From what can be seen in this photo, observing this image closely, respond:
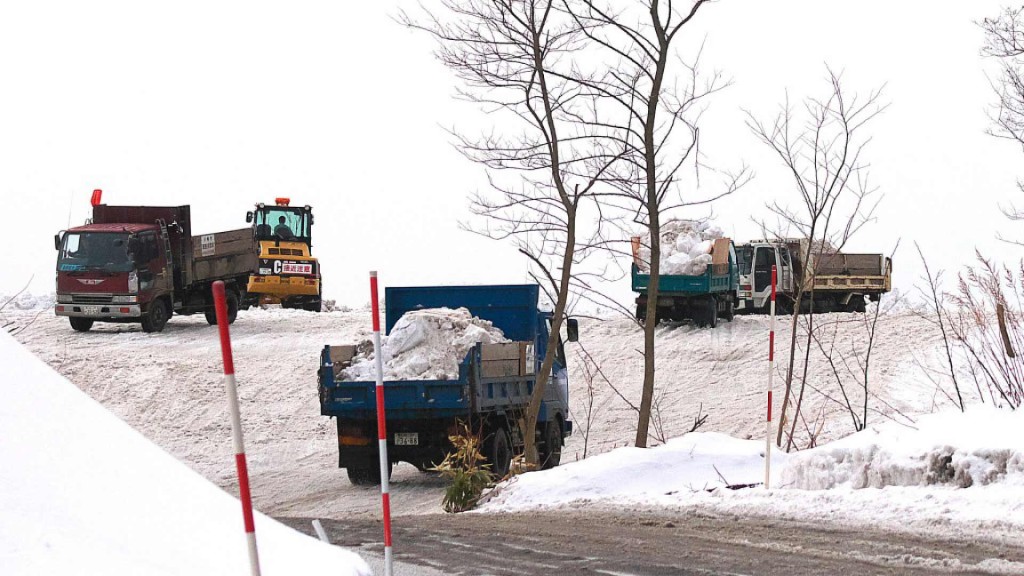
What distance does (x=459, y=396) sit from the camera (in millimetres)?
14711

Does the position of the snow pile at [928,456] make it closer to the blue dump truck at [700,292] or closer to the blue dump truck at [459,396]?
the blue dump truck at [459,396]

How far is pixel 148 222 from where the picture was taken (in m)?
31.6

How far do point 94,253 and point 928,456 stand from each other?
2459 cm

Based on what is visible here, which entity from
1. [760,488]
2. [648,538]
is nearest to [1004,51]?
[760,488]

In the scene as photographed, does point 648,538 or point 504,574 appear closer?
point 504,574

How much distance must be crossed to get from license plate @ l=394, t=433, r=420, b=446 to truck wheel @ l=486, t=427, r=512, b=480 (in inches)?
37.1

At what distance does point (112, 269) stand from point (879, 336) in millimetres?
18592

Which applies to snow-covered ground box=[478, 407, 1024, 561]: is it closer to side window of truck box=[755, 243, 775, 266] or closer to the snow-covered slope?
the snow-covered slope

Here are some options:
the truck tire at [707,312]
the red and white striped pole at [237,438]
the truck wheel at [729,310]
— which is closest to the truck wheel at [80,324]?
the truck tire at [707,312]

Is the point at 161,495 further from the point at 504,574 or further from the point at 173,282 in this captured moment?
the point at 173,282

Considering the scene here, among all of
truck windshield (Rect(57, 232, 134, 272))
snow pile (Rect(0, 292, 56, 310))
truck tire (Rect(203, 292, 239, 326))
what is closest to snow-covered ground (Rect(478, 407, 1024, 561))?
truck windshield (Rect(57, 232, 134, 272))

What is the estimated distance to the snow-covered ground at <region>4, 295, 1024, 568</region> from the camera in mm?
9617

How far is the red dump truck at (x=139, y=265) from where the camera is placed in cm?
3028

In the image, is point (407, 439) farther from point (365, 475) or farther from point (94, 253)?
point (94, 253)
